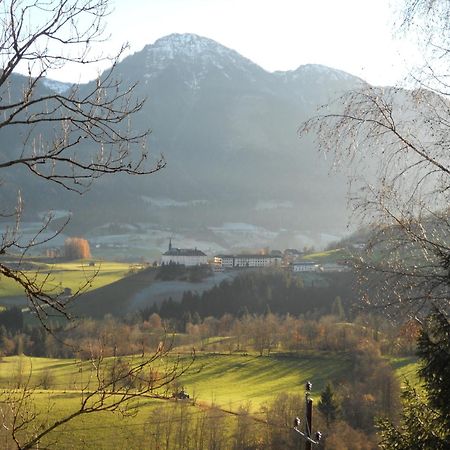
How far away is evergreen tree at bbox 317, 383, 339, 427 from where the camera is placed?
1368 inches

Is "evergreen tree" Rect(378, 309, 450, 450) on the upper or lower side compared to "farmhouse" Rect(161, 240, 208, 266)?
upper

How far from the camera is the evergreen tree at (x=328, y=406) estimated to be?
114 feet

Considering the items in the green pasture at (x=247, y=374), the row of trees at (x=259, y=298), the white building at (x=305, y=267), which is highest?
the white building at (x=305, y=267)

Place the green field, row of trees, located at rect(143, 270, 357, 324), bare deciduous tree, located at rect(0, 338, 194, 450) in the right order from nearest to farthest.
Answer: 1. bare deciduous tree, located at rect(0, 338, 194, 450)
2. the green field
3. row of trees, located at rect(143, 270, 357, 324)

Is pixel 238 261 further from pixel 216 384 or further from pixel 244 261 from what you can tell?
pixel 216 384

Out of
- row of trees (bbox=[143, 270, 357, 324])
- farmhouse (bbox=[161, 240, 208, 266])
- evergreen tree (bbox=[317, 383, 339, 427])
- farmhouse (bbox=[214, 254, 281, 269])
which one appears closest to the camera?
evergreen tree (bbox=[317, 383, 339, 427])

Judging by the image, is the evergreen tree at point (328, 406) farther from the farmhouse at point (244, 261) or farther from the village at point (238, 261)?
the farmhouse at point (244, 261)

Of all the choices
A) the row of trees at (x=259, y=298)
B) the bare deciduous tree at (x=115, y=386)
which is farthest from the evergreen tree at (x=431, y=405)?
the row of trees at (x=259, y=298)

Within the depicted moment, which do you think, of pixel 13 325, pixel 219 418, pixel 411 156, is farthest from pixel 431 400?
pixel 13 325

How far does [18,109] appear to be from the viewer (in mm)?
3314

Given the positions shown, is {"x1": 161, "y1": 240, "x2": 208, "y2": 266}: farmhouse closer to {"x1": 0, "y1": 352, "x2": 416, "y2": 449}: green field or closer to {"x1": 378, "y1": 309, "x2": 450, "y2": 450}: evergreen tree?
{"x1": 0, "y1": 352, "x2": 416, "y2": 449}: green field

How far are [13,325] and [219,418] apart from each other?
32.5 m

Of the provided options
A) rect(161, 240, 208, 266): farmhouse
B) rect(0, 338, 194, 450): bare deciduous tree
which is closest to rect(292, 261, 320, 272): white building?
rect(161, 240, 208, 266): farmhouse

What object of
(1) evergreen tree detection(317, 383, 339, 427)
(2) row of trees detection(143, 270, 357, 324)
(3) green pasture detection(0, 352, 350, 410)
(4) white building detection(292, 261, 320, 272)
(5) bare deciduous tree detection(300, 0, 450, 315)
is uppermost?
(5) bare deciduous tree detection(300, 0, 450, 315)
